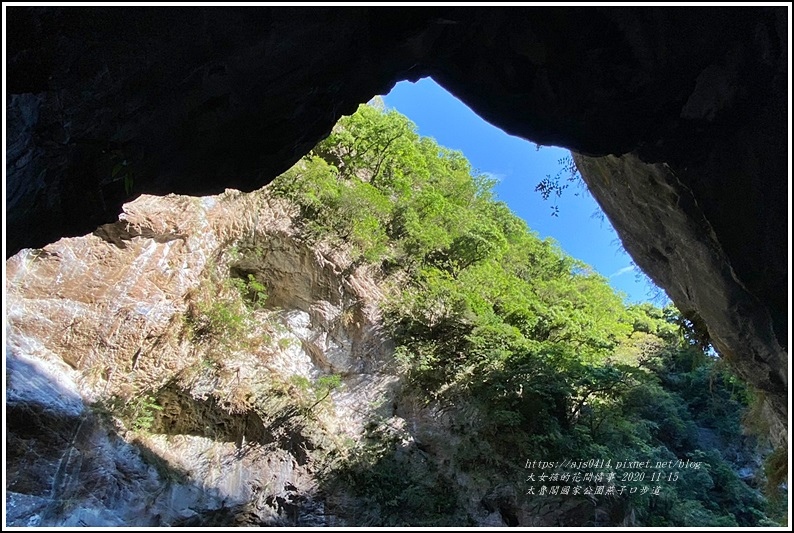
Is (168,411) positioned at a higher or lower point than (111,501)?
higher

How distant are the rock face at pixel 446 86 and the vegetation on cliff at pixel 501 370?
10.3 ft

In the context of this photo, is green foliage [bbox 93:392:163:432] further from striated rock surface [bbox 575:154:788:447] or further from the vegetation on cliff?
striated rock surface [bbox 575:154:788:447]

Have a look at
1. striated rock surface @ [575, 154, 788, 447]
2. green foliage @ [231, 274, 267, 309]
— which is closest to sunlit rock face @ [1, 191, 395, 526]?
green foliage @ [231, 274, 267, 309]

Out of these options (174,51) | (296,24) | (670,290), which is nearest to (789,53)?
(670,290)

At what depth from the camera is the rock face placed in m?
3.28

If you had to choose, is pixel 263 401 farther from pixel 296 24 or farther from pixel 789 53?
pixel 789 53

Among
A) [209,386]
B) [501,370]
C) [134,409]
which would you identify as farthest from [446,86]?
[134,409]

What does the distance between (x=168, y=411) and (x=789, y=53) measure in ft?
29.3

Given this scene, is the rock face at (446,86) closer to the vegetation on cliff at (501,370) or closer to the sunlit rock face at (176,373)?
the vegetation on cliff at (501,370)

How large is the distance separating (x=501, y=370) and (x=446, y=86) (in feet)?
20.1

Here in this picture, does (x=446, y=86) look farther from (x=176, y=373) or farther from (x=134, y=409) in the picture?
(x=134, y=409)

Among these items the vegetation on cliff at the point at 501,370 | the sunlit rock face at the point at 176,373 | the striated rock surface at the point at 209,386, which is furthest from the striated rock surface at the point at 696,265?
the sunlit rock face at the point at 176,373

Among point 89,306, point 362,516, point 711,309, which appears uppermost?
point 89,306

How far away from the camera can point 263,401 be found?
27.9ft
